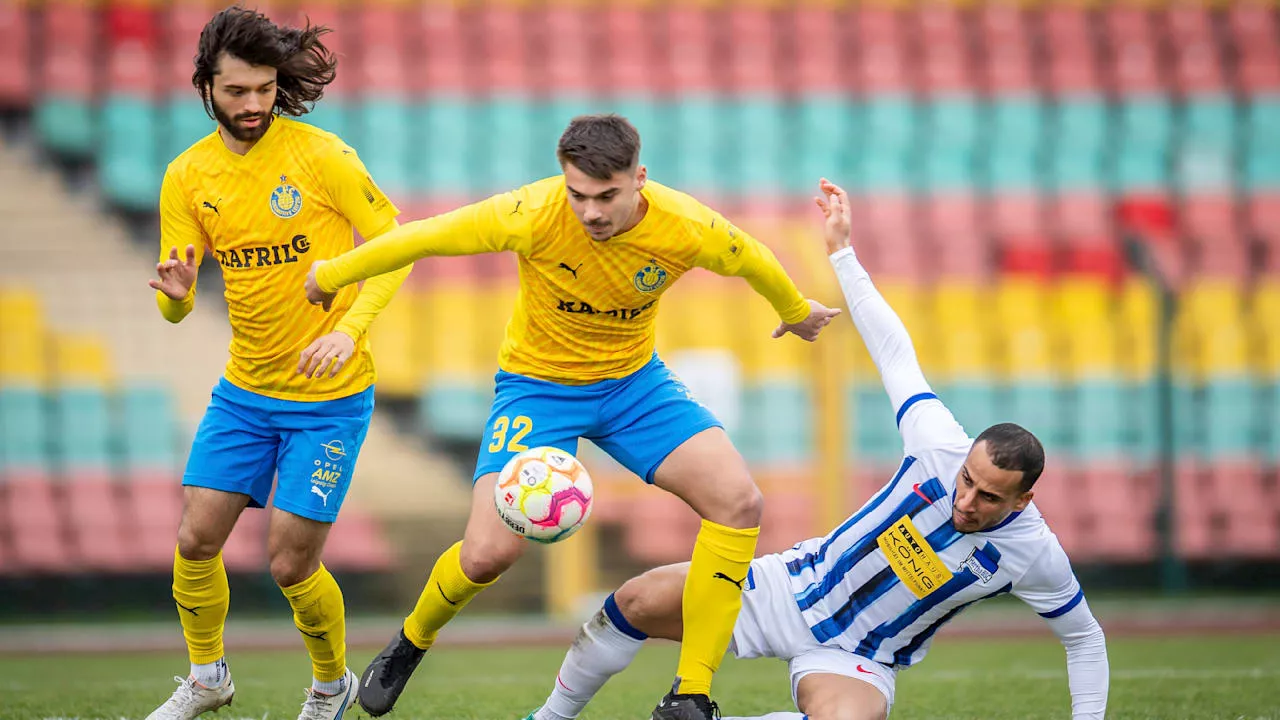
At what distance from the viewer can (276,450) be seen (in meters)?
4.84

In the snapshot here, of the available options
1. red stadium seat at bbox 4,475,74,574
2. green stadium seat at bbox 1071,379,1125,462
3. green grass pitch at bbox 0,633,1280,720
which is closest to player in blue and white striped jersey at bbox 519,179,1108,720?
green grass pitch at bbox 0,633,1280,720

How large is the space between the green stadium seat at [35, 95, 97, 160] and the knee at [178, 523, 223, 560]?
7.97 metres

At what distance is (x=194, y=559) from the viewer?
15.6 feet

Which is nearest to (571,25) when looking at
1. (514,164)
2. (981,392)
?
(514,164)

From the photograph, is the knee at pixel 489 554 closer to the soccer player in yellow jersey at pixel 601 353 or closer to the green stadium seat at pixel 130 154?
the soccer player in yellow jersey at pixel 601 353

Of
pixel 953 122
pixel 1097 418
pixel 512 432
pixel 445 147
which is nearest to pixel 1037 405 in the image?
pixel 1097 418

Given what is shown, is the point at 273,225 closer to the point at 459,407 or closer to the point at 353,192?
the point at 353,192

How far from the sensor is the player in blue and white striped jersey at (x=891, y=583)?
4.43 m

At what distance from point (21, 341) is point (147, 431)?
3.87 ft

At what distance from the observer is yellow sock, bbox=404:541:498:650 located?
4594 mm

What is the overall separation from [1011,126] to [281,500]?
9403 millimetres

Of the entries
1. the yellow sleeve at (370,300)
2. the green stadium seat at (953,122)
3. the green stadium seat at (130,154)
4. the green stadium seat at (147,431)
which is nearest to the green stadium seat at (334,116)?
the green stadium seat at (130,154)

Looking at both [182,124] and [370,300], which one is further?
[182,124]

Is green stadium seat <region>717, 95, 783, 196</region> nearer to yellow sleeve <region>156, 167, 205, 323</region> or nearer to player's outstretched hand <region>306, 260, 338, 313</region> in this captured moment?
yellow sleeve <region>156, 167, 205, 323</region>
